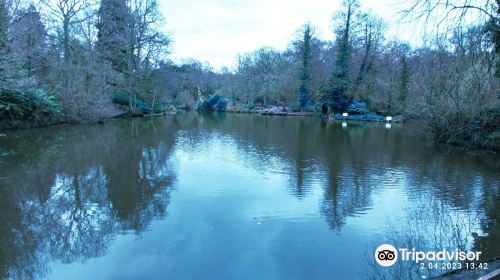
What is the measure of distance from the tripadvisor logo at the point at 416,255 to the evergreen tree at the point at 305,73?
89.6 feet

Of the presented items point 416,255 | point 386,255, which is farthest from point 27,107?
point 416,255

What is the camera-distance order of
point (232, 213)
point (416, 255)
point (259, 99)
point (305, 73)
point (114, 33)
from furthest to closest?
point (259, 99)
point (305, 73)
point (114, 33)
point (232, 213)
point (416, 255)

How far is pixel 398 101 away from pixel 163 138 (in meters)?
19.4

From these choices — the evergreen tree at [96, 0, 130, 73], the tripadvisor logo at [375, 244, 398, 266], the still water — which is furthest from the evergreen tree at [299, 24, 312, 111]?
the tripadvisor logo at [375, 244, 398, 266]

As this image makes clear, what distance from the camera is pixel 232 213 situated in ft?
16.1

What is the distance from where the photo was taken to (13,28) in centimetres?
1071

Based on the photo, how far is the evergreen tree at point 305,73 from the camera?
3056 centimetres

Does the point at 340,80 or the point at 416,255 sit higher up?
the point at 340,80

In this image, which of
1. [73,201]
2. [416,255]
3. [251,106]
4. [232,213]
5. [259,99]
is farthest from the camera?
[259,99]

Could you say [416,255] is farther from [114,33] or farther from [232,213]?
[114,33]

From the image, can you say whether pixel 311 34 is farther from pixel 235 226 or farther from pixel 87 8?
pixel 235 226

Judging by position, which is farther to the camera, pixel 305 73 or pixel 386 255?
pixel 305 73

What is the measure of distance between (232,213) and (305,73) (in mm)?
27517

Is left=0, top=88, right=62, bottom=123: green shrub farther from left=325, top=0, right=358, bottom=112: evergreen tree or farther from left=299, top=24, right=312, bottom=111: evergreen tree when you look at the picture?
left=299, top=24, right=312, bottom=111: evergreen tree
